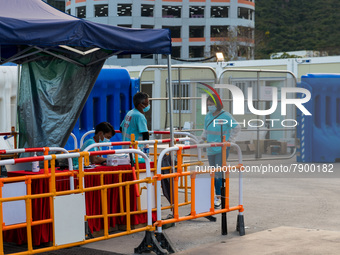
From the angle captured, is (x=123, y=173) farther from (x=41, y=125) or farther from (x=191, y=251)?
(x=41, y=125)

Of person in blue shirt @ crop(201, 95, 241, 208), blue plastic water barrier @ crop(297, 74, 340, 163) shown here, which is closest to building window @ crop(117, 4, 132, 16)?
blue plastic water barrier @ crop(297, 74, 340, 163)

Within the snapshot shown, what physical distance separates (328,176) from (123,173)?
7.83 metres

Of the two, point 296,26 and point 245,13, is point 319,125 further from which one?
point 245,13

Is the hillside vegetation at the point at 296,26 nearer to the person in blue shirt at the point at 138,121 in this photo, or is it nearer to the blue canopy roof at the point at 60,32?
the person in blue shirt at the point at 138,121

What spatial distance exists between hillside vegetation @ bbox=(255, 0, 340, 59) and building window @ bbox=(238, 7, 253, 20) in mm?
1548

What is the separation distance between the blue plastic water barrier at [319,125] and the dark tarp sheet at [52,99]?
9.36m

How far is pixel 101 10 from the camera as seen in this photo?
3765 inches

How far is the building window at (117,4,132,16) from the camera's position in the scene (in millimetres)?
94562

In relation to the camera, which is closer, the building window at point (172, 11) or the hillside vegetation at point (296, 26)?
the hillside vegetation at point (296, 26)

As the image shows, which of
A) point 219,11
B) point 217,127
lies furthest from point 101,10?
point 217,127

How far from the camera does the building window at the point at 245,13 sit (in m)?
99.8

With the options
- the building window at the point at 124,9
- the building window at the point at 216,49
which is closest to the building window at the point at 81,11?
the building window at the point at 124,9

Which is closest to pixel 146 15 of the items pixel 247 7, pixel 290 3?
pixel 247 7

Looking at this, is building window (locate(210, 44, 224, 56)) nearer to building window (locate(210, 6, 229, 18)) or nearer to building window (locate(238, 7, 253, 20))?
building window (locate(210, 6, 229, 18))
